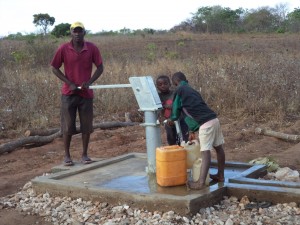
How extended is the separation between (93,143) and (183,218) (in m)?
4.38

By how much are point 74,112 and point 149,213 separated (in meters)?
1.97

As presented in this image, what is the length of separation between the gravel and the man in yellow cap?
46.7 inches

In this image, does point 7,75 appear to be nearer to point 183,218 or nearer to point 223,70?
point 223,70

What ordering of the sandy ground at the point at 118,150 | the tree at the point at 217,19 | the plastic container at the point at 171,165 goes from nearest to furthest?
the plastic container at the point at 171,165, the sandy ground at the point at 118,150, the tree at the point at 217,19

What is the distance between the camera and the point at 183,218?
159 inches

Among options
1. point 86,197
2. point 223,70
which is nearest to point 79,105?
point 86,197

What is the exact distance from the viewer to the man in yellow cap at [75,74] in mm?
5617

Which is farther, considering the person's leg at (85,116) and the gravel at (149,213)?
the person's leg at (85,116)

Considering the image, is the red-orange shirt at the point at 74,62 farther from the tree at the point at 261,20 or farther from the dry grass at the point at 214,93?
the tree at the point at 261,20

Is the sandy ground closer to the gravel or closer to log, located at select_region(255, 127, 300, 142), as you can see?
log, located at select_region(255, 127, 300, 142)

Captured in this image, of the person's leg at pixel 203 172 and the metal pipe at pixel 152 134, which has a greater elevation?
the metal pipe at pixel 152 134

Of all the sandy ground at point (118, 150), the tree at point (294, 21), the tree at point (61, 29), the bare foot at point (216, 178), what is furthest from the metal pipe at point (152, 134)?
the tree at point (61, 29)

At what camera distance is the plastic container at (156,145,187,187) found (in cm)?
459

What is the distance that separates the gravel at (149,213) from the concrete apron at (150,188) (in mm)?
59
